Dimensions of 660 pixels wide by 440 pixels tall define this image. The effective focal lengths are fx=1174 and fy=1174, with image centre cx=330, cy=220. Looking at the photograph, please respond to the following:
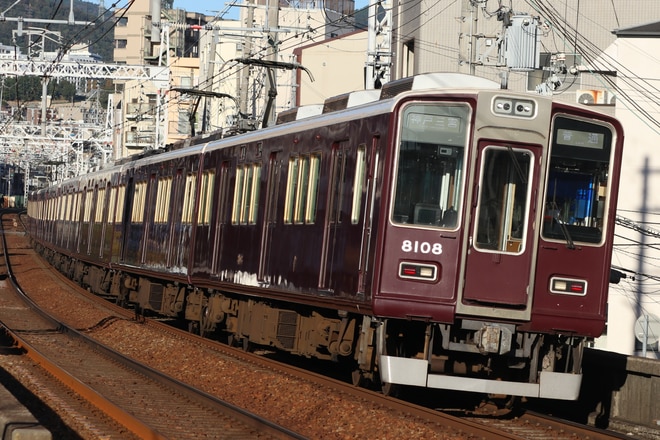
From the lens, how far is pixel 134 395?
1128 centimetres

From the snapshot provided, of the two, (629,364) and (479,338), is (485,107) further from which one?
(629,364)

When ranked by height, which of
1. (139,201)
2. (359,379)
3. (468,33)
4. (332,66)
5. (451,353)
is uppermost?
(332,66)

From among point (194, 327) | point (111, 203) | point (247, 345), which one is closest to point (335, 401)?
point (247, 345)

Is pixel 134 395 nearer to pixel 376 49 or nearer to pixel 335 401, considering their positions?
pixel 335 401

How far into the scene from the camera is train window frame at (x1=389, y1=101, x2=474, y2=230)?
9.97 meters

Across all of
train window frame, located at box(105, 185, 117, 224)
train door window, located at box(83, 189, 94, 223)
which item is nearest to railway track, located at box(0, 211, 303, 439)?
train window frame, located at box(105, 185, 117, 224)

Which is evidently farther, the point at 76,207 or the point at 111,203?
the point at 76,207

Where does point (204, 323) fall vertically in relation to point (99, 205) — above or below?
below

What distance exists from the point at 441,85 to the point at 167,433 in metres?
4.03

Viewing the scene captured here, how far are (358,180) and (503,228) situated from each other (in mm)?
1484

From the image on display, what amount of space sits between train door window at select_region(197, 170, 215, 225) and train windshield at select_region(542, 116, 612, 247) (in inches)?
275

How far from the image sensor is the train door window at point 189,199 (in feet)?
56.9

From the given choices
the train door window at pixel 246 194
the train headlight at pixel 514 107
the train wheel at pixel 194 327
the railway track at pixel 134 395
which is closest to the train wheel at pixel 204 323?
the train wheel at pixel 194 327

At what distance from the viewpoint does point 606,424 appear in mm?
11070
